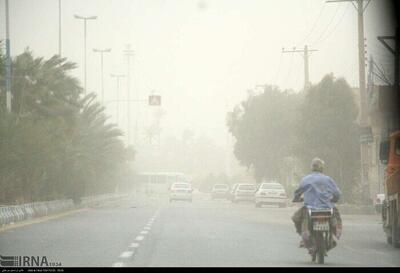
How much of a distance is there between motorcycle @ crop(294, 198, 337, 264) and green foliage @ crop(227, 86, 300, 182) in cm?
5949

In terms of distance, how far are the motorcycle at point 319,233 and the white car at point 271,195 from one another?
38161mm

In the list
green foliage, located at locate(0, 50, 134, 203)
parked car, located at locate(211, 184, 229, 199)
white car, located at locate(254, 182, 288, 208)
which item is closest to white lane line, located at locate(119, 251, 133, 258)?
green foliage, located at locate(0, 50, 134, 203)

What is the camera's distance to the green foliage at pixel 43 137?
38656 mm

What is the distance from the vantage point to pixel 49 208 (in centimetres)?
4312

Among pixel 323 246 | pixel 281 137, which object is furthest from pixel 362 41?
pixel 281 137

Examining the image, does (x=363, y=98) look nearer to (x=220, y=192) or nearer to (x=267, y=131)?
(x=267, y=131)

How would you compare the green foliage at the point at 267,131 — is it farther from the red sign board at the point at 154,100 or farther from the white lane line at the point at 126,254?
the white lane line at the point at 126,254

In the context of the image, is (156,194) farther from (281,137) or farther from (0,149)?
(0,149)

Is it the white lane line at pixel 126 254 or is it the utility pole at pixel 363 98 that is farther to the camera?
the utility pole at pixel 363 98

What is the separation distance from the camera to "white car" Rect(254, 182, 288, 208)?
5297 cm

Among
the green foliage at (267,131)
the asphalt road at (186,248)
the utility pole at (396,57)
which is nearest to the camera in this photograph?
the asphalt road at (186,248)

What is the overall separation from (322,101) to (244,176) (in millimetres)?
70063

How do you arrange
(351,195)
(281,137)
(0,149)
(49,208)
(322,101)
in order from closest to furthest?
1. (0,149)
2. (49,208)
3. (351,195)
4. (322,101)
5. (281,137)

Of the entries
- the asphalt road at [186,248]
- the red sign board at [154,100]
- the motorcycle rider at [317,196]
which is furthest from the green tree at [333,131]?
the motorcycle rider at [317,196]
